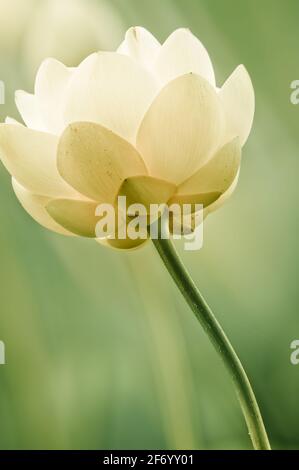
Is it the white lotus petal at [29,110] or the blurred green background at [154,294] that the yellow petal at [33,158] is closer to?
the white lotus petal at [29,110]

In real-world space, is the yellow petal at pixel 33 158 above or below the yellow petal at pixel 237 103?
below

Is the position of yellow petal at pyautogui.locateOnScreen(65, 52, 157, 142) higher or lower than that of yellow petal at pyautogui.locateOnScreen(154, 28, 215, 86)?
lower

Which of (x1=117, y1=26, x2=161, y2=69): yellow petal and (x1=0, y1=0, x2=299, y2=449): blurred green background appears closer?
(x1=117, y1=26, x2=161, y2=69): yellow petal

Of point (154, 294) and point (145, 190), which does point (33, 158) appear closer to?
point (145, 190)

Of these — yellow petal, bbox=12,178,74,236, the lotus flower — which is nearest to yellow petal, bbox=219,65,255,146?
the lotus flower

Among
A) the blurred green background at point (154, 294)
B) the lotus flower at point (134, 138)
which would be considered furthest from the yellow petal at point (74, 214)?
the blurred green background at point (154, 294)

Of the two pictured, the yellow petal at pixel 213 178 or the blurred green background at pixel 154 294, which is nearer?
the yellow petal at pixel 213 178

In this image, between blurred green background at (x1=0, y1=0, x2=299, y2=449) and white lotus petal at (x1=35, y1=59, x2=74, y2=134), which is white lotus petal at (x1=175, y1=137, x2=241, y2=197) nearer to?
white lotus petal at (x1=35, y1=59, x2=74, y2=134)

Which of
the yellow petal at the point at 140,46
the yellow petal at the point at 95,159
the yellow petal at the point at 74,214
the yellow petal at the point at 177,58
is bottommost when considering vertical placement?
the yellow petal at the point at 74,214

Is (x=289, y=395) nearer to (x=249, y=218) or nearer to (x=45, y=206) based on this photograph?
(x=249, y=218)
